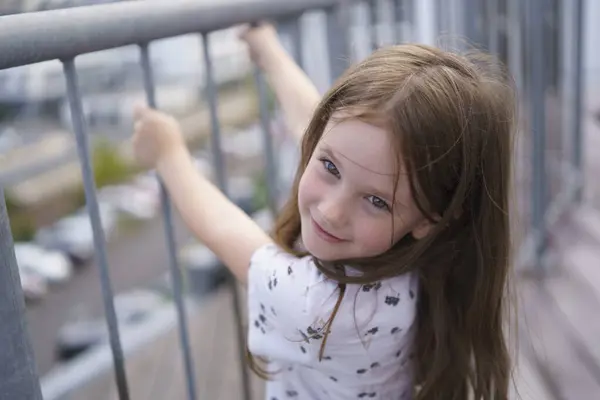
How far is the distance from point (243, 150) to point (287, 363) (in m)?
17.9

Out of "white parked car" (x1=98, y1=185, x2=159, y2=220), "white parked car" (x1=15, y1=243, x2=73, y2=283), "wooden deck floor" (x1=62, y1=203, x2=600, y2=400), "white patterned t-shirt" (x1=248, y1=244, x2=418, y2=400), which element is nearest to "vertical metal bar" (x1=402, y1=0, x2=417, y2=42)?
"wooden deck floor" (x1=62, y1=203, x2=600, y2=400)

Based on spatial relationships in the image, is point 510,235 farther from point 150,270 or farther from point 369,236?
point 150,270

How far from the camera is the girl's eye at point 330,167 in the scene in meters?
0.84

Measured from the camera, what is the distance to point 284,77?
48.3 inches

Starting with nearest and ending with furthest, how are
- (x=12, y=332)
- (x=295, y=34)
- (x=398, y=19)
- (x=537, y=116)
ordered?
1. (x=12, y=332)
2. (x=295, y=34)
3. (x=398, y=19)
4. (x=537, y=116)

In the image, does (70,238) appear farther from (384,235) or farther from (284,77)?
(384,235)

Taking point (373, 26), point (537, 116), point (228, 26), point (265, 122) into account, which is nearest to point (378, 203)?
point (228, 26)

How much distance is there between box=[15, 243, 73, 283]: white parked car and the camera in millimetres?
13000

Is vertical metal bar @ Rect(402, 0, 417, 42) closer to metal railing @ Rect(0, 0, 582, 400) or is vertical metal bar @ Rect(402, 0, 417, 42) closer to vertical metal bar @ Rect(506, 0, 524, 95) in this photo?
metal railing @ Rect(0, 0, 582, 400)

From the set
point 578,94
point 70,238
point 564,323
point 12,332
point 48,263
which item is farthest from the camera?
point 70,238

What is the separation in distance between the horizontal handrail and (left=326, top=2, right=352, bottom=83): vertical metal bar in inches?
16.6

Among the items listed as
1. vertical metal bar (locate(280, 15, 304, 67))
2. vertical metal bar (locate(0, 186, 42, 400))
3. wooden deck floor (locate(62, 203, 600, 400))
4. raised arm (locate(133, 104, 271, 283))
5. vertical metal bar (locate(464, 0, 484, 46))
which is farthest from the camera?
vertical metal bar (locate(464, 0, 484, 46))

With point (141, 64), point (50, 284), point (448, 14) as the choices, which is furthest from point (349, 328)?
point (50, 284)

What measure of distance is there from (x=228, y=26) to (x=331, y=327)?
0.46 meters
